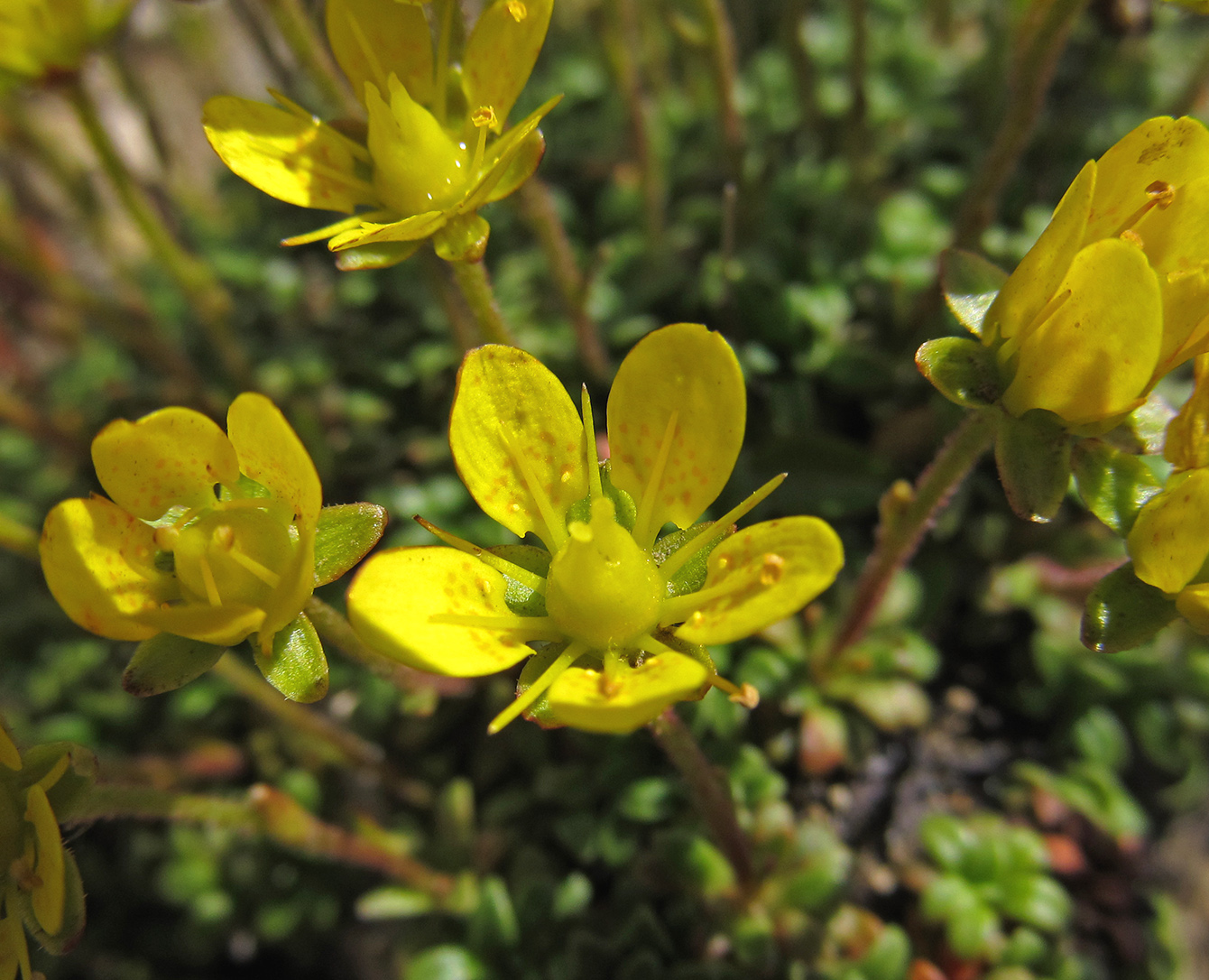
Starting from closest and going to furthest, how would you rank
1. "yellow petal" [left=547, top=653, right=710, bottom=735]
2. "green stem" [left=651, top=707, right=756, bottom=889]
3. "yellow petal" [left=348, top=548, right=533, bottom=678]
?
1. "yellow petal" [left=547, top=653, right=710, bottom=735]
2. "yellow petal" [left=348, top=548, right=533, bottom=678]
3. "green stem" [left=651, top=707, right=756, bottom=889]

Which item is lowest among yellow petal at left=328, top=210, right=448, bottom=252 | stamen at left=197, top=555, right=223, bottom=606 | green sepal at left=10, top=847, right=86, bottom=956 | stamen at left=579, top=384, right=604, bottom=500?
green sepal at left=10, top=847, right=86, bottom=956

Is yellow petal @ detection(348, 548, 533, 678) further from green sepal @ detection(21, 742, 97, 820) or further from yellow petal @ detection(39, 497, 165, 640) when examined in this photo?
green sepal @ detection(21, 742, 97, 820)

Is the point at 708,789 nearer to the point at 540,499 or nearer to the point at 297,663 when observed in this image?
the point at 540,499

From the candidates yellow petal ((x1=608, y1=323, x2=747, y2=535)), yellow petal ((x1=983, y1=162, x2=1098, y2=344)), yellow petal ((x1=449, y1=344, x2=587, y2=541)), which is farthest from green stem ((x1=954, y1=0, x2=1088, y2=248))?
yellow petal ((x1=449, y1=344, x2=587, y2=541))

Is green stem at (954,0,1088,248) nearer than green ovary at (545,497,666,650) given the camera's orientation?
No

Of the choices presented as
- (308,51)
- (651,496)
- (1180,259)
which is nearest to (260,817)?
(651,496)

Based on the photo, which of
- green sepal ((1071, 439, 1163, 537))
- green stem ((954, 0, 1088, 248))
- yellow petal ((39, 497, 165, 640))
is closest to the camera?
yellow petal ((39, 497, 165, 640))
